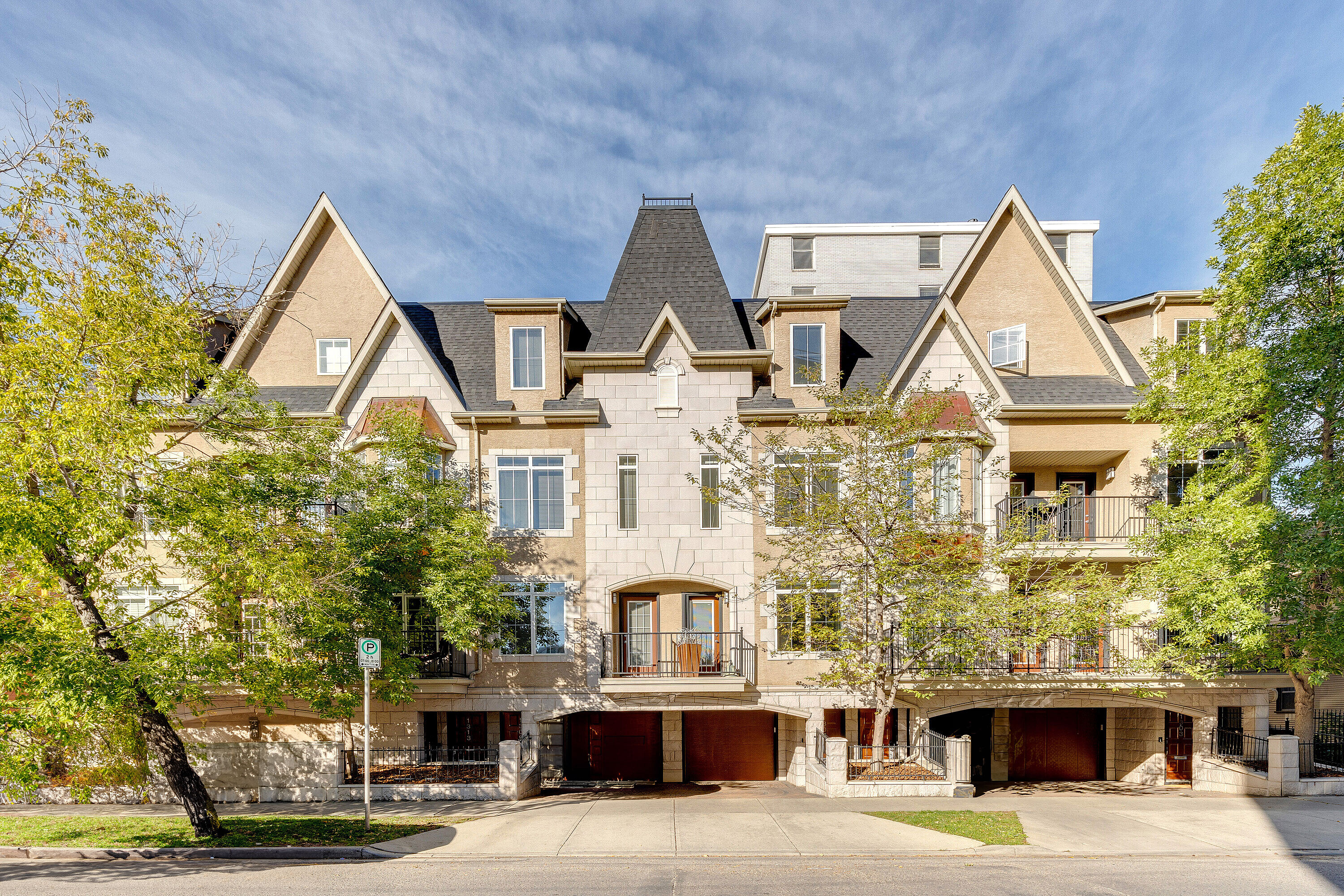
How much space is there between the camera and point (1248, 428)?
14.3 meters

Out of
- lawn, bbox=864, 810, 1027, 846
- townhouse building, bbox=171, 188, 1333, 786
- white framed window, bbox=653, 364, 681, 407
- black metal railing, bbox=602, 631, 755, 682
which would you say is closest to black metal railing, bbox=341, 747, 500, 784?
townhouse building, bbox=171, 188, 1333, 786

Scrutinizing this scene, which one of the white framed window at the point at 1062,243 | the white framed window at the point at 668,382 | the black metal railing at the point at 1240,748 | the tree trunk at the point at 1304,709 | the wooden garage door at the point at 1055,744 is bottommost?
the wooden garage door at the point at 1055,744

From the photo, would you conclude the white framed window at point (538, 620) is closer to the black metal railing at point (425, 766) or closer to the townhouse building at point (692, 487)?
the townhouse building at point (692, 487)

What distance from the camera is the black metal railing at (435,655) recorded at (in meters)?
15.9

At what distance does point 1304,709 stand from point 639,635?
53.0 ft

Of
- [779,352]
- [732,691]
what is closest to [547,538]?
[732,691]

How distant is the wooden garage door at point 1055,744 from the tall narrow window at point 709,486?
10439 millimetres

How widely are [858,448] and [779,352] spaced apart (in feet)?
14.6

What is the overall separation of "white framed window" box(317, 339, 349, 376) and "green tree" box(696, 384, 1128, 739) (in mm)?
10946

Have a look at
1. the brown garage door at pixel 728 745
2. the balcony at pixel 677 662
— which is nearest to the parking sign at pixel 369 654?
the balcony at pixel 677 662

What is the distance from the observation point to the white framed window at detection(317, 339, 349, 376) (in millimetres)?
18281

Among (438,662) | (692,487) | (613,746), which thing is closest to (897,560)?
(692,487)

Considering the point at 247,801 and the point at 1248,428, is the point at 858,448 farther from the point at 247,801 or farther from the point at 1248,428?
the point at 247,801

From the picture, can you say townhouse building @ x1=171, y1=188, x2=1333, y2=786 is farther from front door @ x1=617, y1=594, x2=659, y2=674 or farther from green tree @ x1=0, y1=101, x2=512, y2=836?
green tree @ x1=0, y1=101, x2=512, y2=836
